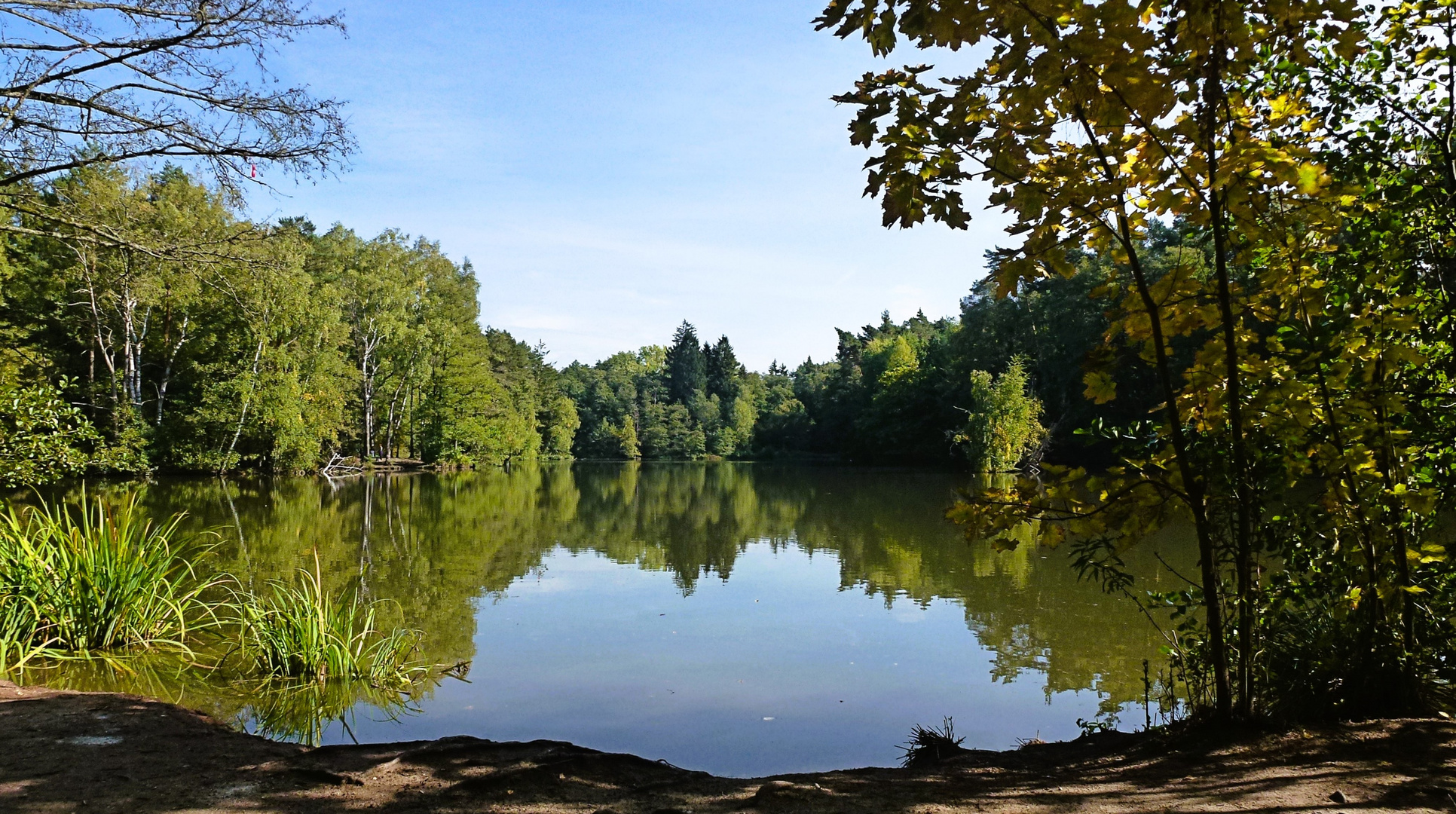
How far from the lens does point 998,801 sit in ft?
8.11

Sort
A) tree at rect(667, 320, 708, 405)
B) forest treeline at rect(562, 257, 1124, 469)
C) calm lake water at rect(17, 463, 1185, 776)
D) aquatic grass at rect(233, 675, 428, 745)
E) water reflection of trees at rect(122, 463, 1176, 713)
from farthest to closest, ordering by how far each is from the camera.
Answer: tree at rect(667, 320, 708, 405)
forest treeline at rect(562, 257, 1124, 469)
water reflection of trees at rect(122, 463, 1176, 713)
calm lake water at rect(17, 463, 1185, 776)
aquatic grass at rect(233, 675, 428, 745)

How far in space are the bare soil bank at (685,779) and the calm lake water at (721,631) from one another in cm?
130

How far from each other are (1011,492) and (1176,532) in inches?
458

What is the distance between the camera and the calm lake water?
4.79m

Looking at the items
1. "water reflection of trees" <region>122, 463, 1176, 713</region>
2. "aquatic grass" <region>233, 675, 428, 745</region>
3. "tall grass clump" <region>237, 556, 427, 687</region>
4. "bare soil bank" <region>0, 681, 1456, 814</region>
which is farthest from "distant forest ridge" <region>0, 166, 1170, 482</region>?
"aquatic grass" <region>233, 675, 428, 745</region>

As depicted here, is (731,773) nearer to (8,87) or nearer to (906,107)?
(906,107)

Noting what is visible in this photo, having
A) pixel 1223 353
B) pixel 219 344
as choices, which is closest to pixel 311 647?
pixel 1223 353

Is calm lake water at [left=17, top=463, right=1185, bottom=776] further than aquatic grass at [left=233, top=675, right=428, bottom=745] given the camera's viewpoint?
Yes

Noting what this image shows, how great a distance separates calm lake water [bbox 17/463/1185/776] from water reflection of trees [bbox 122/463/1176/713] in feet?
0.16

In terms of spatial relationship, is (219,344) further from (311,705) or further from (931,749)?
(931,749)

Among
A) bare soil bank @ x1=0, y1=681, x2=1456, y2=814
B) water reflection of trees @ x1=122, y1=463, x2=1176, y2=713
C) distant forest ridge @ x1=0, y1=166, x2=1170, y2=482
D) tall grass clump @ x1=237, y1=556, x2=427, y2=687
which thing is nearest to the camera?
bare soil bank @ x1=0, y1=681, x2=1456, y2=814

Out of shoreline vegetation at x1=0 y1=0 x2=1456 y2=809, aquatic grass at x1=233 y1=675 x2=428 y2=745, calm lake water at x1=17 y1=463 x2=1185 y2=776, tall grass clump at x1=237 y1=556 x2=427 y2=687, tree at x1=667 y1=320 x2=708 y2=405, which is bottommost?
calm lake water at x1=17 y1=463 x2=1185 y2=776

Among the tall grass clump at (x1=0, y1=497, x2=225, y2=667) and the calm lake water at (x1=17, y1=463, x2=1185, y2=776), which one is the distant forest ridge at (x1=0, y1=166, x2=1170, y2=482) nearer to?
the tall grass clump at (x1=0, y1=497, x2=225, y2=667)

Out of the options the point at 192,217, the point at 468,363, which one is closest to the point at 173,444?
the point at 192,217
